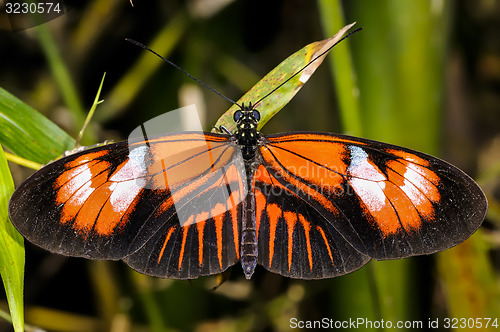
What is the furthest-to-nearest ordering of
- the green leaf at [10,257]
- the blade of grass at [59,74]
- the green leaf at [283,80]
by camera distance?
1. the blade of grass at [59,74]
2. the green leaf at [283,80]
3. the green leaf at [10,257]

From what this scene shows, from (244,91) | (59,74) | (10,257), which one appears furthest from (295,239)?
(244,91)

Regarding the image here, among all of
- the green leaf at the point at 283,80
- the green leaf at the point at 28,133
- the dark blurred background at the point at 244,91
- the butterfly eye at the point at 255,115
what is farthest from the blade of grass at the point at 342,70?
the green leaf at the point at 28,133

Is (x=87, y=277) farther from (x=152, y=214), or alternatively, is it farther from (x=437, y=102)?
(x=437, y=102)

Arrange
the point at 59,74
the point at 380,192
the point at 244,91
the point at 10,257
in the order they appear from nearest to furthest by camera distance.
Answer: the point at 10,257 → the point at 380,192 → the point at 59,74 → the point at 244,91

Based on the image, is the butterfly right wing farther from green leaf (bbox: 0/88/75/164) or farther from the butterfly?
green leaf (bbox: 0/88/75/164)

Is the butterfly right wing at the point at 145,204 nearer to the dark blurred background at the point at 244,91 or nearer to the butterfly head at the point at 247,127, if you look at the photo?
the butterfly head at the point at 247,127

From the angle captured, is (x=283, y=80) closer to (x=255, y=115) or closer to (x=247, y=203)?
(x=255, y=115)

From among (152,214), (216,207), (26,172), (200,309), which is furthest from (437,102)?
(26,172)
